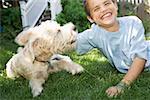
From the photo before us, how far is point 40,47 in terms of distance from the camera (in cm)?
396

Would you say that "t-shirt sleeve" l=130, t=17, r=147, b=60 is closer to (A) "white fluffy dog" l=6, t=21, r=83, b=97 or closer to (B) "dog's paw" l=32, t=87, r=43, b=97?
(A) "white fluffy dog" l=6, t=21, r=83, b=97

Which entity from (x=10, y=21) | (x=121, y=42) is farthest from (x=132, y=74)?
(x=10, y=21)

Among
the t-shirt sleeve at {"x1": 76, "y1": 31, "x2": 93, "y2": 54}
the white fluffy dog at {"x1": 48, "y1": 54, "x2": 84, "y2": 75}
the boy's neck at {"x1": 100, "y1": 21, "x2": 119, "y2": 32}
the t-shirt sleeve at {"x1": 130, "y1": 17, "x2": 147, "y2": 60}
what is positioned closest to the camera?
the t-shirt sleeve at {"x1": 130, "y1": 17, "x2": 147, "y2": 60}

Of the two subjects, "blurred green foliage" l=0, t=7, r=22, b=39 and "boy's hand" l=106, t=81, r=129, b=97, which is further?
"blurred green foliage" l=0, t=7, r=22, b=39

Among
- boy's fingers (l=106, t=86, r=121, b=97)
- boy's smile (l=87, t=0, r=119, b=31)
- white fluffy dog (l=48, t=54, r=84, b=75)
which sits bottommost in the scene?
white fluffy dog (l=48, t=54, r=84, b=75)

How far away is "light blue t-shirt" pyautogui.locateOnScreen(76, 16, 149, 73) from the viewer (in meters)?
4.08

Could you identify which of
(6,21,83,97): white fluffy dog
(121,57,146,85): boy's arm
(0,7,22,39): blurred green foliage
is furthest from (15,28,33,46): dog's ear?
(0,7,22,39): blurred green foliage

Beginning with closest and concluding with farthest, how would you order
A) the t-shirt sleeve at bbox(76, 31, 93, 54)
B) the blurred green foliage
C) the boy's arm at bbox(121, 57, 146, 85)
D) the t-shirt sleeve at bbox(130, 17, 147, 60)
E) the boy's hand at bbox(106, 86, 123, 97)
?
the boy's hand at bbox(106, 86, 123, 97)
the boy's arm at bbox(121, 57, 146, 85)
the t-shirt sleeve at bbox(130, 17, 147, 60)
the t-shirt sleeve at bbox(76, 31, 93, 54)
the blurred green foliage

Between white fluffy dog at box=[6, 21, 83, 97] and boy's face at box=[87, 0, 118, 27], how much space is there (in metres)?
0.26

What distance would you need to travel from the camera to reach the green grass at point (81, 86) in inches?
148

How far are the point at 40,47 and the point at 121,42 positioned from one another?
0.81m

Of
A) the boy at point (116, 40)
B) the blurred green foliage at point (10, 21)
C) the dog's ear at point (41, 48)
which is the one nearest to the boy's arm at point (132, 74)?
the boy at point (116, 40)

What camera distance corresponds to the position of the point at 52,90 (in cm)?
402

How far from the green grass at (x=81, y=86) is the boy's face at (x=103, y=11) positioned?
0.57 metres
